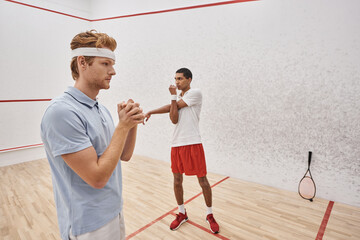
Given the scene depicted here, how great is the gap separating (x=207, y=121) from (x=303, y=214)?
156cm

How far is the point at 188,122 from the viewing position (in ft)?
5.90

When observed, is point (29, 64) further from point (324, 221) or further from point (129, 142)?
point (324, 221)

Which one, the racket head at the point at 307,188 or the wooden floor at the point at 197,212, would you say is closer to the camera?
the wooden floor at the point at 197,212

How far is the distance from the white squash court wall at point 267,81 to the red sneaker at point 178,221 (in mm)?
1198

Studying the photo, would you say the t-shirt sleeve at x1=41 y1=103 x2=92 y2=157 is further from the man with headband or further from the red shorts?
the red shorts

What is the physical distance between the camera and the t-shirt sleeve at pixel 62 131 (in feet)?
2.07

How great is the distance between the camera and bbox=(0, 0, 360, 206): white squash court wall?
2.07 m

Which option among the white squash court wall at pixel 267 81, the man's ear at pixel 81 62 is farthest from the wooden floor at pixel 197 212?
the man's ear at pixel 81 62

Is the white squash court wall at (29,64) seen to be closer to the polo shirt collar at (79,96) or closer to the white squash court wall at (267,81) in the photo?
the white squash court wall at (267,81)

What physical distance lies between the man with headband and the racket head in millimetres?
2160

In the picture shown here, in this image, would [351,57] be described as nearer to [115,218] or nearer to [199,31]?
[199,31]

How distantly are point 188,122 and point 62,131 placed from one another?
1244 mm

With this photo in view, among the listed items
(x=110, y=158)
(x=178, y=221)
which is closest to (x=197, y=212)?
(x=178, y=221)

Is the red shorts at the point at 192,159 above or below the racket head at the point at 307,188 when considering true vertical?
above
